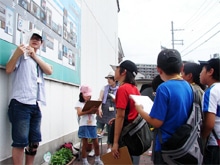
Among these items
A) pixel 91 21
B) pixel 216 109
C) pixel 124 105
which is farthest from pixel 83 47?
pixel 216 109

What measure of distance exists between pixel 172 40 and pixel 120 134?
43.6 metres

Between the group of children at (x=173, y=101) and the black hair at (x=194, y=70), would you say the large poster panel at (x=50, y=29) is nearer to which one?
the group of children at (x=173, y=101)

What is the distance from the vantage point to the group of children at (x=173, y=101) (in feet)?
6.49

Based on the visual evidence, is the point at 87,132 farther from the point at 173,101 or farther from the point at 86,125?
the point at 173,101

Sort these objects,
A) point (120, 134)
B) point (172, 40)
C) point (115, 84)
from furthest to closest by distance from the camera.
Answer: point (172, 40), point (115, 84), point (120, 134)

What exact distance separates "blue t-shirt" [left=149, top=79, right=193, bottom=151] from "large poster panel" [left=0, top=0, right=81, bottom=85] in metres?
2.07

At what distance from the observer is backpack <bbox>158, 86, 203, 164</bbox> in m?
1.90

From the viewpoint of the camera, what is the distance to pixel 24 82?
10.2ft

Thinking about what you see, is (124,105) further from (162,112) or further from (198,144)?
(198,144)

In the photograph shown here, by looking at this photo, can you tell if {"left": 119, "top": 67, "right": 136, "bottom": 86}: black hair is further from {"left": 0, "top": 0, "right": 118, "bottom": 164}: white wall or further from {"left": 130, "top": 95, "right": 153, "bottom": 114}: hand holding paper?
{"left": 0, "top": 0, "right": 118, "bottom": 164}: white wall

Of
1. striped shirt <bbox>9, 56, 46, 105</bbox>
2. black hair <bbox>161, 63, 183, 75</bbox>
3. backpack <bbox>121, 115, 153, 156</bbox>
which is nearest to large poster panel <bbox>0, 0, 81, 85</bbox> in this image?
striped shirt <bbox>9, 56, 46, 105</bbox>

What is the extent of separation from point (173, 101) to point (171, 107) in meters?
0.05

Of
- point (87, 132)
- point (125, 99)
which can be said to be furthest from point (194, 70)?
point (87, 132)

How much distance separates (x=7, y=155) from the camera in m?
3.19
